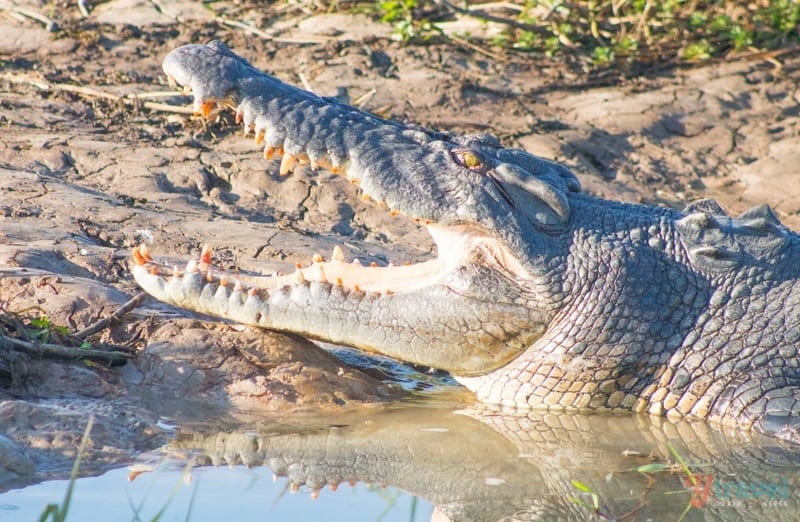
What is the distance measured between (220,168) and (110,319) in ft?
8.03

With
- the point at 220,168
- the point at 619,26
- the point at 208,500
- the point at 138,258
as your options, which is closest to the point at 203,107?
the point at 138,258

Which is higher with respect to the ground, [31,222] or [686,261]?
[686,261]

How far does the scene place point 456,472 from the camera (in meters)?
3.80

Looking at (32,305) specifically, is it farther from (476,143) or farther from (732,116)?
(732,116)

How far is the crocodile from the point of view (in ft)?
14.4

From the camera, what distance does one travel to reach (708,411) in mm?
4512

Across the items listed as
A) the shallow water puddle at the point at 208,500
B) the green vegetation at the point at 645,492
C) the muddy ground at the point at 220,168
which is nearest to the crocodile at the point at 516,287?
the muddy ground at the point at 220,168

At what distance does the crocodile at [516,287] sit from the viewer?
4.39 meters

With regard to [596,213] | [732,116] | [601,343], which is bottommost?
[732,116]

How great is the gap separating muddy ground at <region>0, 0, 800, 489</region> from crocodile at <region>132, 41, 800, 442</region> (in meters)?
0.30

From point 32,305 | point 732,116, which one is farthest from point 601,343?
point 732,116

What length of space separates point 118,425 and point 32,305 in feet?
2.90

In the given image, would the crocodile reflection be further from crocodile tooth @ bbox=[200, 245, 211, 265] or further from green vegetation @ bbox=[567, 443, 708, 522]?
crocodile tooth @ bbox=[200, 245, 211, 265]

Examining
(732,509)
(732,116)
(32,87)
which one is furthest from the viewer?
(732,116)
